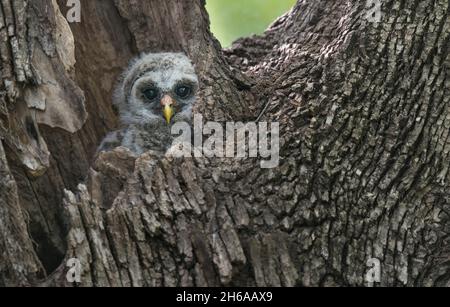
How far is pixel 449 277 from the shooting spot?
319 cm

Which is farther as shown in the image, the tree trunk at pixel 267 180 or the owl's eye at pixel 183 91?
the owl's eye at pixel 183 91

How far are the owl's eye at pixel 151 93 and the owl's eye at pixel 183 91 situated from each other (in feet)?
0.50

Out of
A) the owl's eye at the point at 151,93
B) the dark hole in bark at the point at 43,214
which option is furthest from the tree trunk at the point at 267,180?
the owl's eye at the point at 151,93

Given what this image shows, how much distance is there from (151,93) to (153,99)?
5cm

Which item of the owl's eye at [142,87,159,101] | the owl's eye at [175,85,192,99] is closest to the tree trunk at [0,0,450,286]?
the owl's eye at [175,85,192,99]

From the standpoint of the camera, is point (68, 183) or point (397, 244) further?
point (68, 183)

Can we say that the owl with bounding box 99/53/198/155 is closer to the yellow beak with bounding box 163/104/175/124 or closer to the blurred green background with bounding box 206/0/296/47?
the yellow beak with bounding box 163/104/175/124

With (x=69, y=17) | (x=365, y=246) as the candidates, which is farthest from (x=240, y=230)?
(x=69, y=17)

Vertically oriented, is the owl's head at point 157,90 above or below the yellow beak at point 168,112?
above

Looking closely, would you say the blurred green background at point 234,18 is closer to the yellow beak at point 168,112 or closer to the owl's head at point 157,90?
the owl's head at point 157,90

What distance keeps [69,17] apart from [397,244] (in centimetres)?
242

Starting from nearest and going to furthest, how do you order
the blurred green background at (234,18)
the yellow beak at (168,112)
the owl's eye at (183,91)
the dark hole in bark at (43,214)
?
the dark hole in bark at (43,214) < the yellow beak at (168,112) < the owl's eye at (183,91) < the blurred green background at (234,18)

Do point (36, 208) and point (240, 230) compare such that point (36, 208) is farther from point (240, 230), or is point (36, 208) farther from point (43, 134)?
point (240, 230)

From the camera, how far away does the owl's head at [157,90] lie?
187 inches
